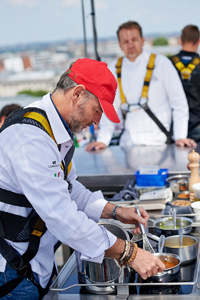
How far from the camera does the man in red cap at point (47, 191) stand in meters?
1.17

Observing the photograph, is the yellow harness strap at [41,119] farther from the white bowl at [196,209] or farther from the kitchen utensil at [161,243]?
the white bowl at [196,209]

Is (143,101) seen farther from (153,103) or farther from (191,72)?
(191,72)

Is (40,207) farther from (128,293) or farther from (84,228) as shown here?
(128,293)

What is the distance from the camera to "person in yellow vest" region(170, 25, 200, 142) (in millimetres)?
3498

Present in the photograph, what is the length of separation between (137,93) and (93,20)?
0.97 metres

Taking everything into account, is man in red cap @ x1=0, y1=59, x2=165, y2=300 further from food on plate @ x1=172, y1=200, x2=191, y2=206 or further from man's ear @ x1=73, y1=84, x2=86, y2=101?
food on plate @ x1=172, y1=200, x2=191, y2=206

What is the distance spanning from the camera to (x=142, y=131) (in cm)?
292

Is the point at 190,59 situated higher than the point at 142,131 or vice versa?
the point at 190,59

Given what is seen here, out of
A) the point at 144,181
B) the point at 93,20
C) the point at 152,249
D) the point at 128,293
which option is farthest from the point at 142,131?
the point at 128,293

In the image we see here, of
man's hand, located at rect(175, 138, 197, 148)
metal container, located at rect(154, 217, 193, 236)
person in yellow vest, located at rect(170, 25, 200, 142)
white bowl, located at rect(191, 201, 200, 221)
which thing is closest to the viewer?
metal container, located at rect(154, 217, 193, 236)

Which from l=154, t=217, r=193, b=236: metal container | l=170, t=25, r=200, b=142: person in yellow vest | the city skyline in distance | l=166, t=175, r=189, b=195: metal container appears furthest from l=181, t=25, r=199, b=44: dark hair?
l=154, t=217, r=193, b=236: metal container

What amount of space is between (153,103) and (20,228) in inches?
70.4

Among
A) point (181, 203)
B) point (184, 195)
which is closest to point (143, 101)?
point (184, 195)

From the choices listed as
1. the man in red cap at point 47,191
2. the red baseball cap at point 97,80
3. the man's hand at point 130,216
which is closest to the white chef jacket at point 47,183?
the man in red cap at point 47,191
